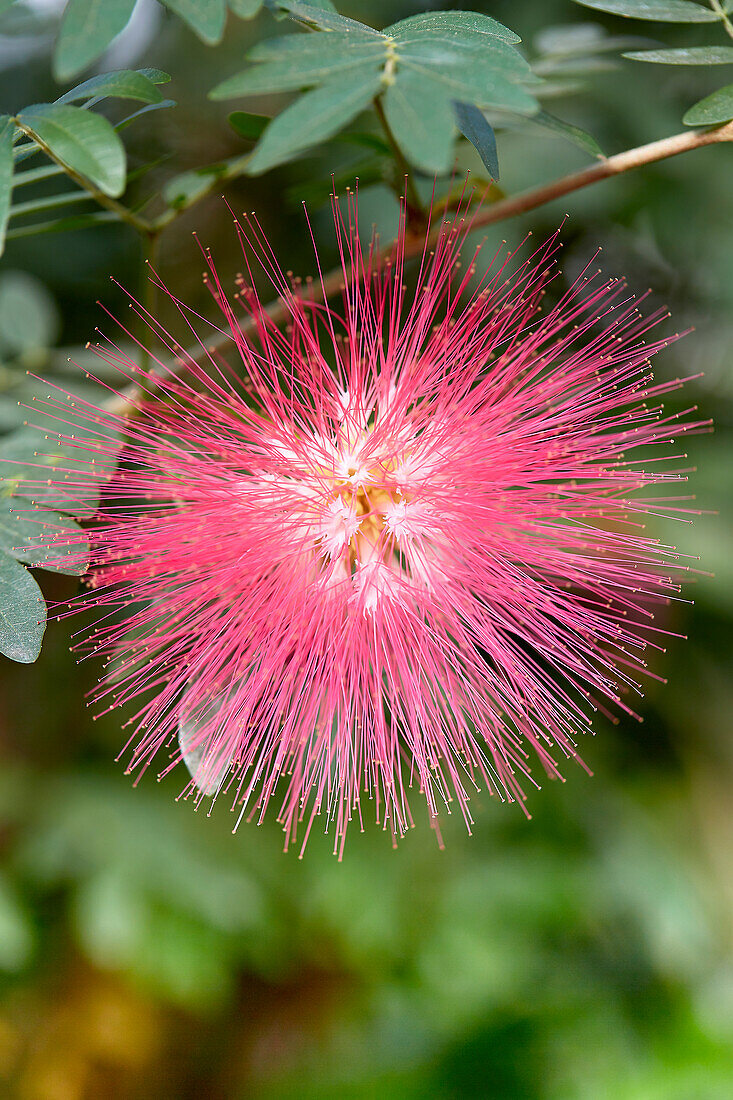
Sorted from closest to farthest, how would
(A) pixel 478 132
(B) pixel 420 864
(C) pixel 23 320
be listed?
(A) pixel 478 132, (C) pixel 23 320, (B) pixel 420 864

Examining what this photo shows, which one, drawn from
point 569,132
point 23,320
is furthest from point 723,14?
point 23,320

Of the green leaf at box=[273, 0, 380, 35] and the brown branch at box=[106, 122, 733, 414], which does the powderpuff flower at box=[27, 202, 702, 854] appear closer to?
the brown branch at box=[106, 122, 733, 414]

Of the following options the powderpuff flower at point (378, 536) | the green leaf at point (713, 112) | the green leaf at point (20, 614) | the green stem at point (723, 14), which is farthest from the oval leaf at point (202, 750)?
the green stem at point (723, 14)

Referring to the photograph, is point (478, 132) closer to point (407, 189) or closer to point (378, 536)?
point (407, 189)

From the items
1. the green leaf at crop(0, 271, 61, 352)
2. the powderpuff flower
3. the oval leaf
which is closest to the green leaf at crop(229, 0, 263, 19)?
the powderpuff flower

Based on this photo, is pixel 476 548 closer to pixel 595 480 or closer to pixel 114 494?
pixel 595 480

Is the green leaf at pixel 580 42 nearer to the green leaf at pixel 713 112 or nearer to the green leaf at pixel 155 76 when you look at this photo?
the green leaf at pixel 713 112

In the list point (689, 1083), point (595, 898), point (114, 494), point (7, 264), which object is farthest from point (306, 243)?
point (689, 1083)
